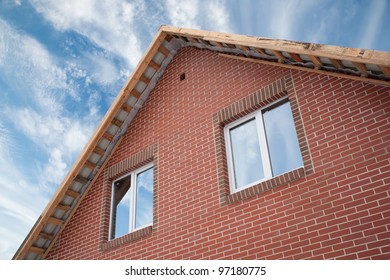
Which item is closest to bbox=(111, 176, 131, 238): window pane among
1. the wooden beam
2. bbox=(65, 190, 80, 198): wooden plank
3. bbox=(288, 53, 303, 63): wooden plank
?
Answer: bbox=(65, 190, 80, 198): wooden plank

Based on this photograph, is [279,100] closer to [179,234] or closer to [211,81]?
[211,81]

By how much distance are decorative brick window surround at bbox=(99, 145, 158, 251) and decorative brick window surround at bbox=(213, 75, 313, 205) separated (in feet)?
5.31

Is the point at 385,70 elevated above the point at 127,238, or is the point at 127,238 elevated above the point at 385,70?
the point at 385,70

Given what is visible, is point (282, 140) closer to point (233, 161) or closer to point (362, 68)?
point (233, 161)

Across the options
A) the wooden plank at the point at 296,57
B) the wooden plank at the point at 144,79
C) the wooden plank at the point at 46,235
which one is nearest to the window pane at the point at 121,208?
the wooden plank at the point at 46,235

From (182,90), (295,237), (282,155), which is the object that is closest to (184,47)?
(182,90)

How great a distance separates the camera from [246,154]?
6887 mm

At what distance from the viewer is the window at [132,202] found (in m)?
8.10

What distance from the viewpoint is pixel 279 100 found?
268 inches

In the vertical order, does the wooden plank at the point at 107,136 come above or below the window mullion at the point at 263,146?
above

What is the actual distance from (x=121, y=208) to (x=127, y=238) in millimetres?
1121

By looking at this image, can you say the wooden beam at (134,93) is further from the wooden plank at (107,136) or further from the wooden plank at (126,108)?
the wooden plank at (107,136)

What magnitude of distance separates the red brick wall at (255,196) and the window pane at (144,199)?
47cm

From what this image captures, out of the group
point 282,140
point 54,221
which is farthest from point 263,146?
point 54,221
